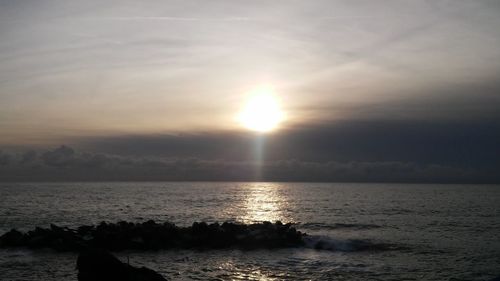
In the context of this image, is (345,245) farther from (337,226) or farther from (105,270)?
(105,270)

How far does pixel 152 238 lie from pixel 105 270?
1770 cm

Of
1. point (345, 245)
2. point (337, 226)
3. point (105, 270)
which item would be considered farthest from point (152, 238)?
point (337, 226)

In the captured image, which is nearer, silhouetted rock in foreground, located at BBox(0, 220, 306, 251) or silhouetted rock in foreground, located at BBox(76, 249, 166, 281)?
silhouetted rock in foreground, located at BBox(76, 249, 166, 281)

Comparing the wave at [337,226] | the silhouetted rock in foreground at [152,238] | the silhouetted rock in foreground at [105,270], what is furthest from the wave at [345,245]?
the silhouetted rock in foreground at [105,270]

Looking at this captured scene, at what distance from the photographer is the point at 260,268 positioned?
27.4 metres

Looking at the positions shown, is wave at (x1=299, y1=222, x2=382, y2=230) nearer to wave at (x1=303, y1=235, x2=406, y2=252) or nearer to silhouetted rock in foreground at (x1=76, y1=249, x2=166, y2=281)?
wave at (x1=303, y1=235, x2=406, y2=252)

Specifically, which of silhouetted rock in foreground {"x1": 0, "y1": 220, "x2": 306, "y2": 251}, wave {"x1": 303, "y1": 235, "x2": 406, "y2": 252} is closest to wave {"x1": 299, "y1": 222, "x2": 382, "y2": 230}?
wave {"x1": 303, "y1": 235, "x2": 406, "y2": 252}

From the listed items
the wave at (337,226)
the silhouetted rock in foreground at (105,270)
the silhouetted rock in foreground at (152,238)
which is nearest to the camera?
the silhouetted rock in foreground at (105,270)

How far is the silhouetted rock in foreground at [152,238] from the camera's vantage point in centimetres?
3466

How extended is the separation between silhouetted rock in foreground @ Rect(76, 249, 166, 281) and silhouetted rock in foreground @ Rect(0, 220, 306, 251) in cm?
1464

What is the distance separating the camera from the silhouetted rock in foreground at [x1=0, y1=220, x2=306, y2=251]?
34656 mm

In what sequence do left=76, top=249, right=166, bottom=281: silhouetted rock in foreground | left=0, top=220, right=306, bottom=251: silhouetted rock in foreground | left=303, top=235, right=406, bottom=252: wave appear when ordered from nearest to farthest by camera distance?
left=76, top=249, right=166, bottom=281: silhouetted rock in foreground, left=0, top=220, right=306, bottom=251: silhouetted rock in foreground, left=303, top=235, right=406, bottom=252: wave

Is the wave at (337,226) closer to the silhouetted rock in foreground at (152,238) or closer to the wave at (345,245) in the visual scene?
the wave at (345,245)

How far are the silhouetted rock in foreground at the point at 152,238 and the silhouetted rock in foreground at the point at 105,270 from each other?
48.0 ft
